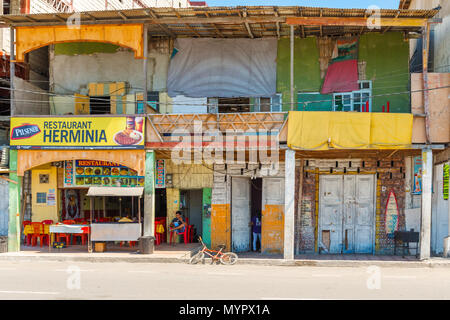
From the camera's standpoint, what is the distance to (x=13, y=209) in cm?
1759

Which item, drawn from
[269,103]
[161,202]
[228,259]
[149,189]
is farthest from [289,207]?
[161,202]

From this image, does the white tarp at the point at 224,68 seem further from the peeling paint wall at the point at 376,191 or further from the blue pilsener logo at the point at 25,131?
the blue pilsener logo at the point at 25,131

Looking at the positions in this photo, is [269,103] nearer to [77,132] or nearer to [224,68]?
[224,68]

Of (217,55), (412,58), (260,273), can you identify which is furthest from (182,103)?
(412,58)

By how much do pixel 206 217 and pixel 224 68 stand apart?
6.06 m

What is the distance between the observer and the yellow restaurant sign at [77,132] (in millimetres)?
17094

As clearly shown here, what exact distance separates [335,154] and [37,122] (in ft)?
37.0

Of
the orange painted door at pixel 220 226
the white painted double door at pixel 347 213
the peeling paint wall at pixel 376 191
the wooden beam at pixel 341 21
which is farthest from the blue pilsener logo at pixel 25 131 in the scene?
the white painted double door at pixel 347 213

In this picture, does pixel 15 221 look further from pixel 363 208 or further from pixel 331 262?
pixel 363 208

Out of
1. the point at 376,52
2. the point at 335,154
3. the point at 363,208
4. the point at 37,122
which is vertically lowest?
the point at 363,208

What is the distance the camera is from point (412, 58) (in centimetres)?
1998

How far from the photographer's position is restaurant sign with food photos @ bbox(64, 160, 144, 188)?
19312 mm

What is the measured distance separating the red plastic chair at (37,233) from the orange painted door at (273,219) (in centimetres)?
906

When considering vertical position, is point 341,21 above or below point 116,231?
above
